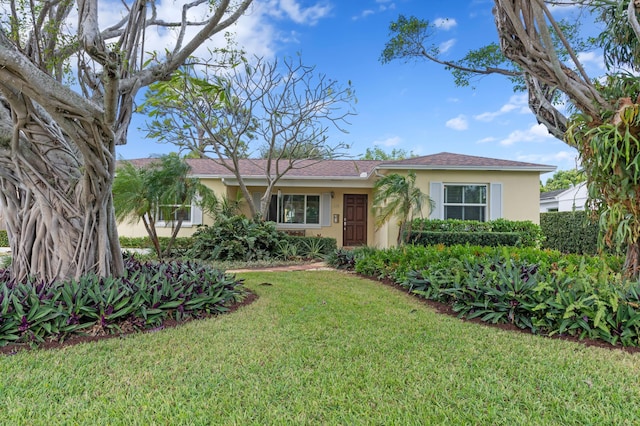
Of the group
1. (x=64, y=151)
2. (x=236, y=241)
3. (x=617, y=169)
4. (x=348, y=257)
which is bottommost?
(x=348, y=257)

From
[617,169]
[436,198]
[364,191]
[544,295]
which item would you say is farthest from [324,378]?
[364,191]

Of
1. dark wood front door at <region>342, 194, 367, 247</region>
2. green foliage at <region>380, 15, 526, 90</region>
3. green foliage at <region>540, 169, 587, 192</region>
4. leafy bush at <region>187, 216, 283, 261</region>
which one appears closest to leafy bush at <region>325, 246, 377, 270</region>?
leafy bush at <region>187, 216, 283, 261</region>

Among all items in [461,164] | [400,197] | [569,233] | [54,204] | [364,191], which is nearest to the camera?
[54,204]

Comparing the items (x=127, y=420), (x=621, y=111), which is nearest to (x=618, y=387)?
(x=621, y=111)

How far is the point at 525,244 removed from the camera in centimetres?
1064

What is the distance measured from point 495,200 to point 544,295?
8.28 m

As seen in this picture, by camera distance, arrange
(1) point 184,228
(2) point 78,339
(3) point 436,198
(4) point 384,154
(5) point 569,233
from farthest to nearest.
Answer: (4) point 384,154
(1) point 184,228
(5) point 569,233
(3) point 436,198
(2) point 78,339

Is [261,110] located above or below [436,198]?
above

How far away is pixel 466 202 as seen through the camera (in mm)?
11633

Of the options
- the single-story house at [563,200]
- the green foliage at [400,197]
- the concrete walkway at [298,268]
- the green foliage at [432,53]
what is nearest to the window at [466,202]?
the green foliage at [400,197]

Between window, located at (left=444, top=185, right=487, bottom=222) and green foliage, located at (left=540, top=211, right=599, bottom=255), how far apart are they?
8.57ft

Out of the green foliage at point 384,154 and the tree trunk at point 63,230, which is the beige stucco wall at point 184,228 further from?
the green foliage at point 384,154

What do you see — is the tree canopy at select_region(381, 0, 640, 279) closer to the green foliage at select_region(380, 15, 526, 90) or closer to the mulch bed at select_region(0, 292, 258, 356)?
the green foliage at select_region(380, 15, 526, 90)

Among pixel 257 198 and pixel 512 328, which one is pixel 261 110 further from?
pixel 512 328
